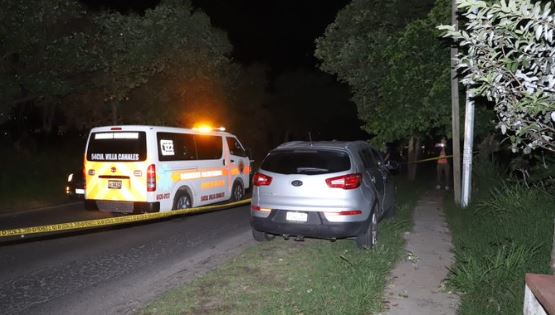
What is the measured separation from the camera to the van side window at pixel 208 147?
10.8 m

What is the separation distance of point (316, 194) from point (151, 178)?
389 centimetres

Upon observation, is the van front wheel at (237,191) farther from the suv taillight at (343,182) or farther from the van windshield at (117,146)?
the suv taillight at (343,182)

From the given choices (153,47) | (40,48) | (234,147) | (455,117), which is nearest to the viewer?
(455,117)

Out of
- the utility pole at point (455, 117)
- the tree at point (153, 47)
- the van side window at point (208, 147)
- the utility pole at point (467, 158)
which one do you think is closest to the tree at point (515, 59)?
the utility pole at point (455, 117)

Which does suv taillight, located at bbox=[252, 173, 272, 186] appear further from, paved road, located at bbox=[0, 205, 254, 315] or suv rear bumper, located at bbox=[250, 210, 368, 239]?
paved road, located at bbox=[0, 205, 254, 315]

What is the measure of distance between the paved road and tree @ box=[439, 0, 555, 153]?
4327 millimetres

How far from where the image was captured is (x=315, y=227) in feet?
22.3

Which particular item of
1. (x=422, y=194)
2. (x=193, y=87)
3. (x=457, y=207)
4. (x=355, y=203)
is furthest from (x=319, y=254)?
(x=193, y=87)

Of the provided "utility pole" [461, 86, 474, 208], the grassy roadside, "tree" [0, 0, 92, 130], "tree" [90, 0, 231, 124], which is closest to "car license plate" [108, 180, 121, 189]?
the grassy roadside

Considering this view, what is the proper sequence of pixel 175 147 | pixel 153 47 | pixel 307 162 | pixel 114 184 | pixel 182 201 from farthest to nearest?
pixel 153 47, pixel 182 201, pixel 175 147, pixel 114 184, pixel 307 162

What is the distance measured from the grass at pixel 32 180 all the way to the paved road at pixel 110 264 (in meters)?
A: 3.97

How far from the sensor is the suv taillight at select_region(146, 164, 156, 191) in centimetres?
910

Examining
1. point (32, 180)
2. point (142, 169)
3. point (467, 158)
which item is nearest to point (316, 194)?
point (142, 169)

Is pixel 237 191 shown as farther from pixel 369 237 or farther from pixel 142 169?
pixel 369 237
